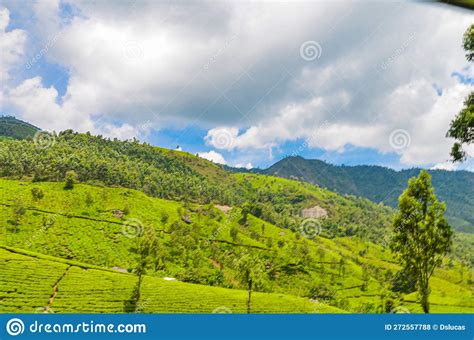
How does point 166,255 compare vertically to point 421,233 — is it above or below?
above

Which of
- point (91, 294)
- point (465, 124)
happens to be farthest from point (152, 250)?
point (465, 124)

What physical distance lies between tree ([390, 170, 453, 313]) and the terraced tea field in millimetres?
17260

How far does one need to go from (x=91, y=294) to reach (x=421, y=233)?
107 ft

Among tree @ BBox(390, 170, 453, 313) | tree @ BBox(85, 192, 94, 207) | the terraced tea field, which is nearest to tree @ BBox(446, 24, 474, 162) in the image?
tree @ BBox(390, 170, 453, 313)

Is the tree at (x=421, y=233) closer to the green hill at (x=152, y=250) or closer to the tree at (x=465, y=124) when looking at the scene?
the tree at (x=465, y=124)

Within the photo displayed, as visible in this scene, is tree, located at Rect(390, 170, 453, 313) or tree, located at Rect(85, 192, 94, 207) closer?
tree, located at Rect(390, 170, 453, 313)

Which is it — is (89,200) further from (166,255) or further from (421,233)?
(421,233)

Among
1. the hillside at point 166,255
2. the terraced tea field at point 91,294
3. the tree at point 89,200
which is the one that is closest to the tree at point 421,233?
the terraced tea field at point 91,294

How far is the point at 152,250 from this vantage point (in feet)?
135

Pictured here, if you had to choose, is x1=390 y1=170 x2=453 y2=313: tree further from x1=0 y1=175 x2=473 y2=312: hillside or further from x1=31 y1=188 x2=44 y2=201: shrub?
x1=31 y1=188 x2=44 y2=201: shrub

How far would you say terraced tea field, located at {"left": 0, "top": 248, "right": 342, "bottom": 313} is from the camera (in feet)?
107

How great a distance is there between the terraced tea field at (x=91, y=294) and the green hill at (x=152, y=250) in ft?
0.56

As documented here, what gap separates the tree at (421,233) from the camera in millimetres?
14415

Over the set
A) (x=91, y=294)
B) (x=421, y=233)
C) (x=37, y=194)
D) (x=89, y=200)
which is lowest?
(x=91, y=294)
